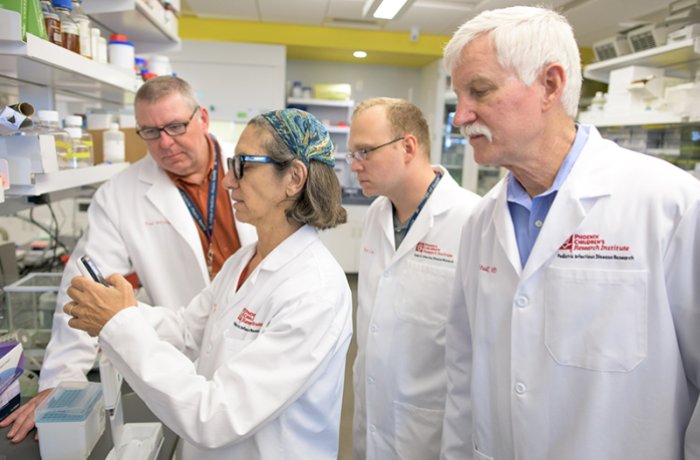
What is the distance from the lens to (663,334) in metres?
1.00

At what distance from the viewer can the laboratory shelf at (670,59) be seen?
294 centimetres

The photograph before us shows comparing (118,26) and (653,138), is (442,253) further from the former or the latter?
(653,138)

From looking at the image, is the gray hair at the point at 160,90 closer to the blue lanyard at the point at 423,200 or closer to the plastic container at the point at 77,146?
the plastic container at the point at 77,146

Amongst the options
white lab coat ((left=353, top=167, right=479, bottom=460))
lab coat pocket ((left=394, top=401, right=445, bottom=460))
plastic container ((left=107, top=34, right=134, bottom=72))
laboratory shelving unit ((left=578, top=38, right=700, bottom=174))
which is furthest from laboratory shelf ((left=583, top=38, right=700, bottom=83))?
plastic container ((left=107, top=34, right=134, bottom=72))

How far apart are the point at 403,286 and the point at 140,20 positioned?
1.71m

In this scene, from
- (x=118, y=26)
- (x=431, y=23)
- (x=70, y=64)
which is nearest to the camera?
(x=70, y=64)

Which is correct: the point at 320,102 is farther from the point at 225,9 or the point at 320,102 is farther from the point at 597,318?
the point at 597,318

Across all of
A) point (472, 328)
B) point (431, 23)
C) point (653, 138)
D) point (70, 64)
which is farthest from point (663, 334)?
point (431, 23)

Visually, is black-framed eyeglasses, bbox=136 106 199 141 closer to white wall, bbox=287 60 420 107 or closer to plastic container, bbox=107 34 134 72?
plastic container, bbox=107 34 134 72

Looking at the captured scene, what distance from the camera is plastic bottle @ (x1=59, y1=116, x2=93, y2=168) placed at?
1.63 metres

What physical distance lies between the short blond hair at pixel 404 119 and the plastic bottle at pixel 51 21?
97cm

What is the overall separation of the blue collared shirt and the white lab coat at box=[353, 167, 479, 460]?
0.38m

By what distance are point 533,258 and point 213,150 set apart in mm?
1365

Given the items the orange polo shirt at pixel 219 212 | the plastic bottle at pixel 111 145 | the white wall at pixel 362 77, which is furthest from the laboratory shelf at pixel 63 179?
the white wall at pixel 362 77
